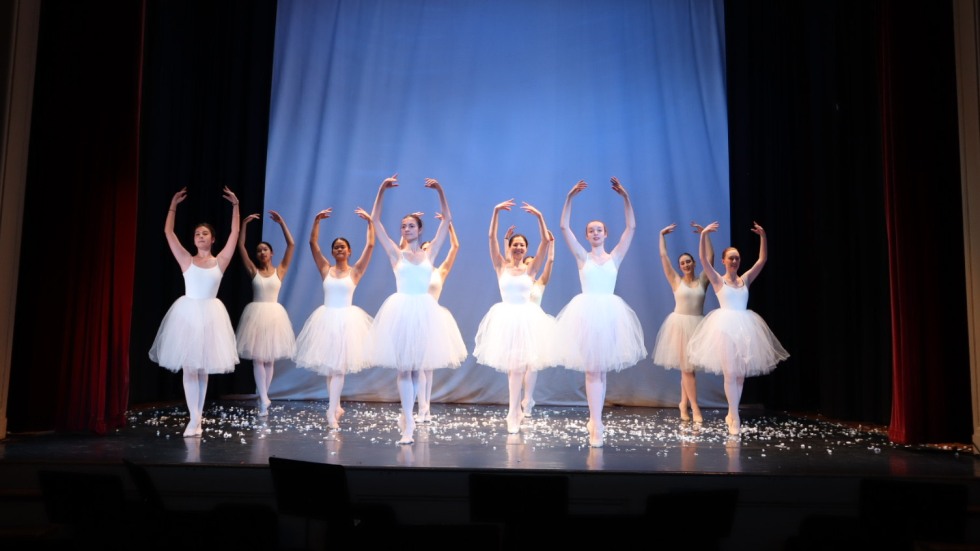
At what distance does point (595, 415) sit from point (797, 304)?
3385mm

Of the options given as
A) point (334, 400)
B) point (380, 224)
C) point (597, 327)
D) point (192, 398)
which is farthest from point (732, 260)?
point (192, 398)

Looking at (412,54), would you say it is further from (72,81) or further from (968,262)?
(968,262)

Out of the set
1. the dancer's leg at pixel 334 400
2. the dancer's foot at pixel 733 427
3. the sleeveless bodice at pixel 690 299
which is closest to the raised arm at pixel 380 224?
the dancer's leg at pixel 334 400

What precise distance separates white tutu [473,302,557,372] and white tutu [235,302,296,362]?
1725 mm

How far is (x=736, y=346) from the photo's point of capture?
538 centimetres

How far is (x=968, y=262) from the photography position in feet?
14.8

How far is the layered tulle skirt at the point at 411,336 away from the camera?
4.59 meters

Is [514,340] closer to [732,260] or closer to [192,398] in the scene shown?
[732,260]

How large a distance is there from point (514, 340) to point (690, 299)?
6.51 feet

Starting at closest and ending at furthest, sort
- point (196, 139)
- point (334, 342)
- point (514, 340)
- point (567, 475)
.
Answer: point (567, 475), point (514, 340), point (334, 342), point (196, 139)

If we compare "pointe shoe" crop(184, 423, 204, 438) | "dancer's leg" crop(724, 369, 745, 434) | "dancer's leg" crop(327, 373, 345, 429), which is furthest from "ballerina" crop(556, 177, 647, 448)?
"pointe shoe" crop(184, 423, 204, 438)

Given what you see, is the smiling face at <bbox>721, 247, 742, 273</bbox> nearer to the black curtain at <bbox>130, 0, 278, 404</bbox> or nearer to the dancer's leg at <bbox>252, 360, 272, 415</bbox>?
the dancer's leg at <bbox>252, 360, 272, 415</bbox>

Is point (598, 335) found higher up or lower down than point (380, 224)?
lower down

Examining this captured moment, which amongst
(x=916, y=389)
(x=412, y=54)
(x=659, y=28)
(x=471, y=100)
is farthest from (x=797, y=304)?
(x=412, y=54)
